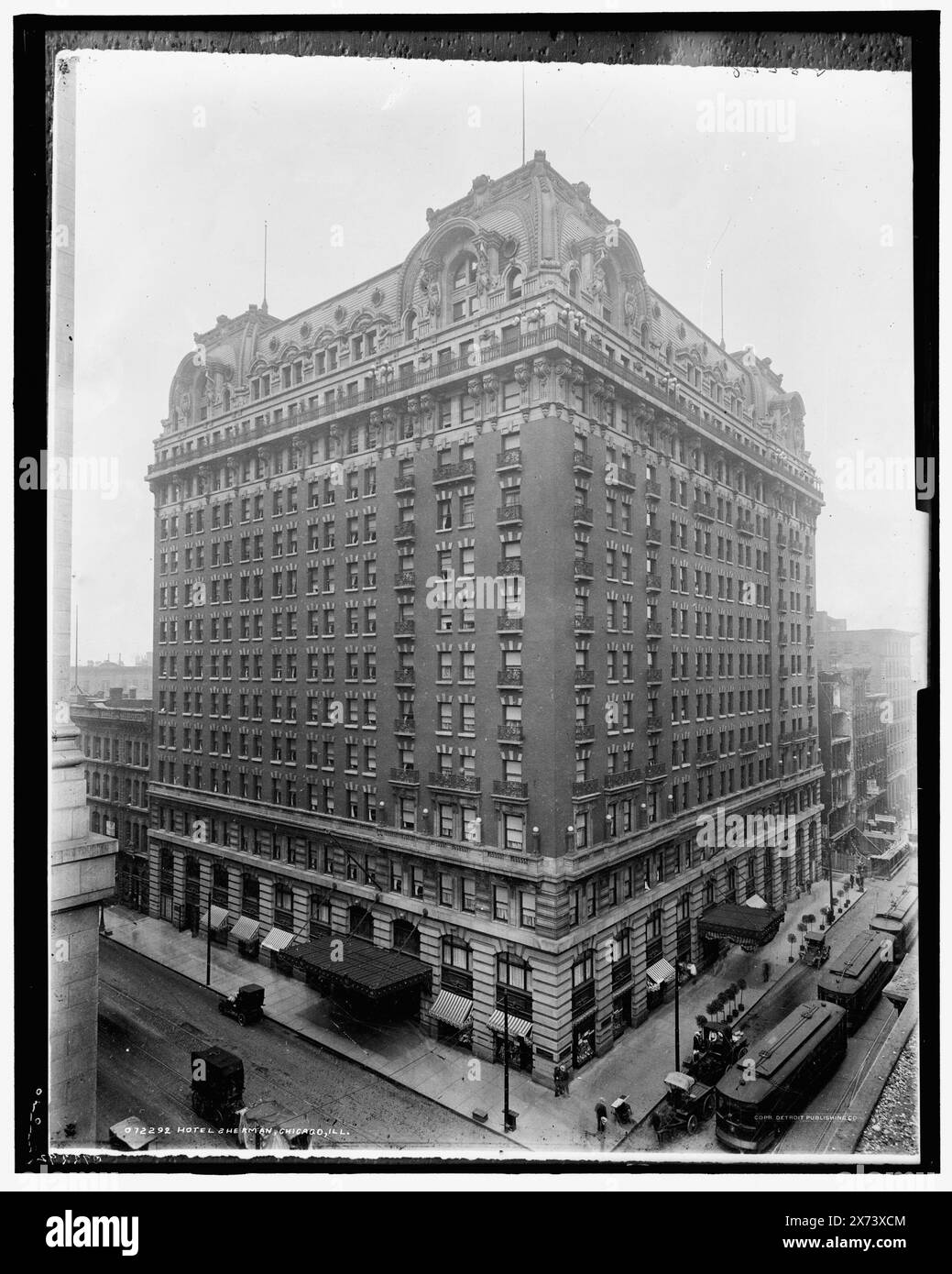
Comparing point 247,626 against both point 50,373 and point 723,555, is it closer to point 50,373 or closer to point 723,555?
point 50,373

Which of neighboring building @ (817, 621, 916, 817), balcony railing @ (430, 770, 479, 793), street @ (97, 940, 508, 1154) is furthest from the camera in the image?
balcony railing @ (430, 770, 479, 793)

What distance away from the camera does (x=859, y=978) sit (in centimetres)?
1822

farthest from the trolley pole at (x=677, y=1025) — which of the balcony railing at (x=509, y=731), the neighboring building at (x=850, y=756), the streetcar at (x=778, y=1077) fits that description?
the balcony railing at (x=509, y=731)

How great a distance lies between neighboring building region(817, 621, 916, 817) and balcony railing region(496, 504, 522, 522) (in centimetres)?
875

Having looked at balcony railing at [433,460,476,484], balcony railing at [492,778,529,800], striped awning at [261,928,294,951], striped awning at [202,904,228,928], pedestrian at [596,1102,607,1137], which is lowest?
pedestrian at [596,1102,607,1137]

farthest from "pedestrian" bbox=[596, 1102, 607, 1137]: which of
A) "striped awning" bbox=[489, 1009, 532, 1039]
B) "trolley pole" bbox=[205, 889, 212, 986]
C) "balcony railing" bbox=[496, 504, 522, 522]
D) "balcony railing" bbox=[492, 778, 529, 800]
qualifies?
"balcony railing" bbox=[496, 504, 522, 522]

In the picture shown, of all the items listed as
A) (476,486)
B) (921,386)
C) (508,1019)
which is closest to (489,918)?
(508,1019)

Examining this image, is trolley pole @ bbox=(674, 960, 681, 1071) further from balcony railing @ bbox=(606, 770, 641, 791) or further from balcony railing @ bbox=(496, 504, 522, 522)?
balcony railing @ bbox=(496, 504, 522, 522)

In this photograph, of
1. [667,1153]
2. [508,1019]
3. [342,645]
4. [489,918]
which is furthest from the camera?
[342,645]

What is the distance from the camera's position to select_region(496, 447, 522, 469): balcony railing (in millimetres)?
19281

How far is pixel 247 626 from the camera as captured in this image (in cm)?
1992
